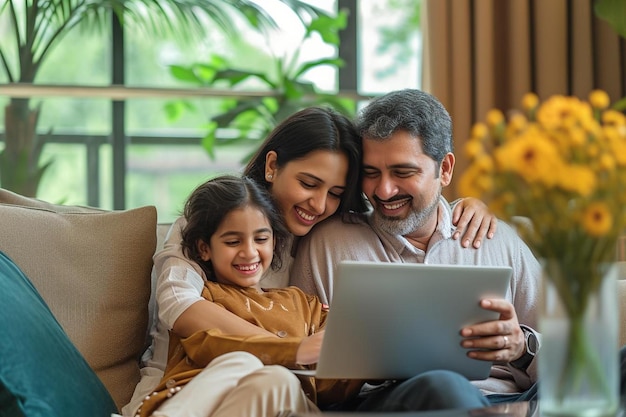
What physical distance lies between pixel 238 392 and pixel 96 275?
633 millimetres

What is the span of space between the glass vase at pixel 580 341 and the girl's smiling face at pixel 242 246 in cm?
93

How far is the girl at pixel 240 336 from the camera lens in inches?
65.4

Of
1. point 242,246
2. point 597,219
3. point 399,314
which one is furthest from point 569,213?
point 242,246

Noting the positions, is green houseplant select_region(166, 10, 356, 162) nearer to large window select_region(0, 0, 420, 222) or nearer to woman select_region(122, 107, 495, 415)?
large window select_region(0, 0, 420, 222)

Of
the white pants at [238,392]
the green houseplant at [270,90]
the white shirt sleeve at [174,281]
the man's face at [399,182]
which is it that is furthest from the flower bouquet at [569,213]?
the green houseplant at [270,90]

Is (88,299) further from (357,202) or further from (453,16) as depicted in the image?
(453,16)

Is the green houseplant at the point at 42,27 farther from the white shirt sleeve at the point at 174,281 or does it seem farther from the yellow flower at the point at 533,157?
the yellow flower at the point at 533,157

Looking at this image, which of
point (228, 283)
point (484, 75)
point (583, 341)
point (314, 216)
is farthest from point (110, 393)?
point (484, 75)

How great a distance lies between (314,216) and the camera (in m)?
2.29

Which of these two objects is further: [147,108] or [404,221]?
[147,108]

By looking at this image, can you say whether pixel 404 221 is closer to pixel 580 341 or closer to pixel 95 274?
pixel 95 274

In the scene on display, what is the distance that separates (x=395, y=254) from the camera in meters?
2.32

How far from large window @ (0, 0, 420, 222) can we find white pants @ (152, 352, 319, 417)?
2391 mm

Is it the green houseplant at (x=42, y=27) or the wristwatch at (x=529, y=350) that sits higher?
the green houseplant at (x=42, y=27)
